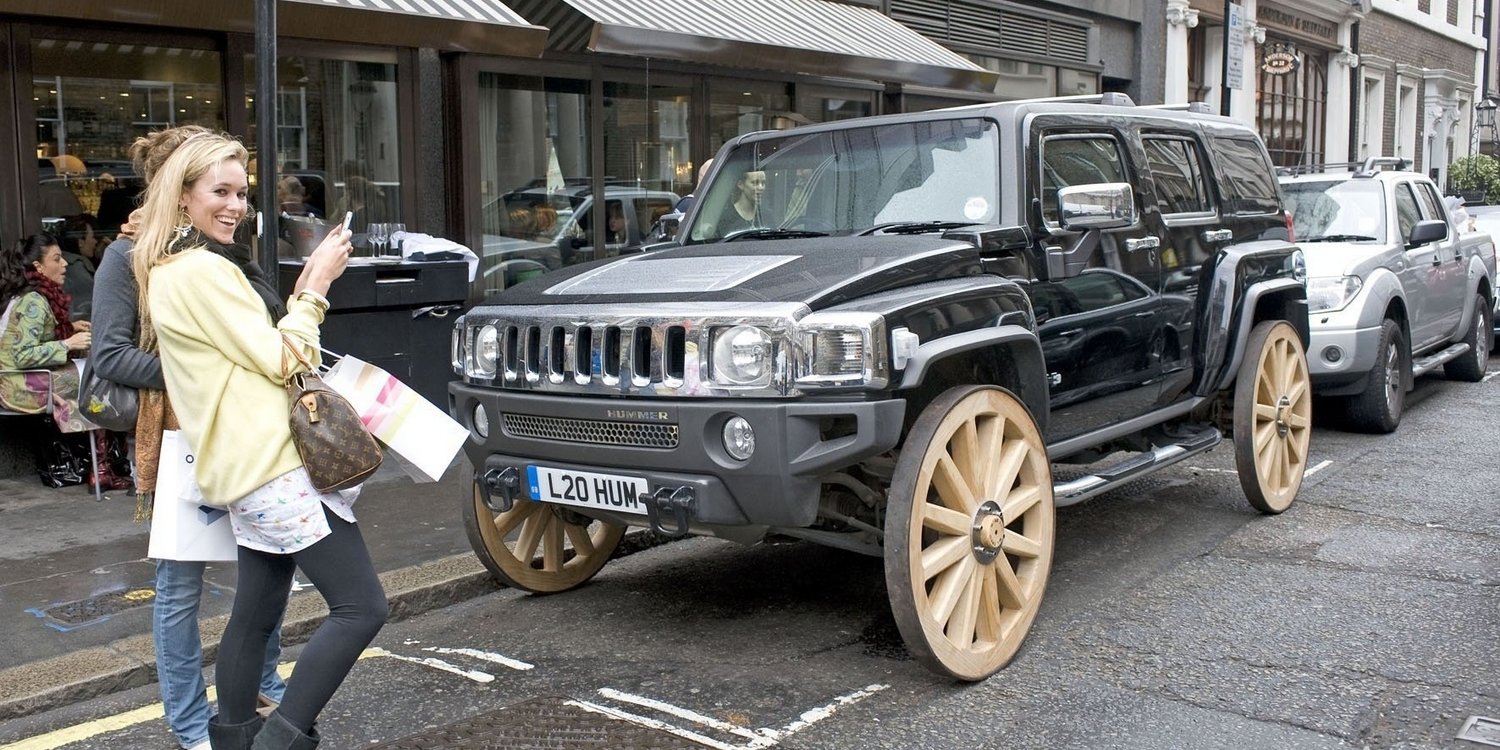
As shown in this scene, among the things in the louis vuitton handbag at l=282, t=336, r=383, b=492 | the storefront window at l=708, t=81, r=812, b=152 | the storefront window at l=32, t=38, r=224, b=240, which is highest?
the storefront window at l=708, t=81, r=812, b=152

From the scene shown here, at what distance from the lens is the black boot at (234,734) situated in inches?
141

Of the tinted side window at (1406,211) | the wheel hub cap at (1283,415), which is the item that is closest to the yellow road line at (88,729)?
the wheel hub cap at (1283,415)

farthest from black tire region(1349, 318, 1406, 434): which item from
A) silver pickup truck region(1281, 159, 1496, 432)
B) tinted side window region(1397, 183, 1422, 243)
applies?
tinted side window region(1397, 183, 1422, 243)

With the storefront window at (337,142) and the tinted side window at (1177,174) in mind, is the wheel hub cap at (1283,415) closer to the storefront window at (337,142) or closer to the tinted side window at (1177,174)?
the tinted side window at (1177,174)

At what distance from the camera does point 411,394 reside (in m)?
3.61

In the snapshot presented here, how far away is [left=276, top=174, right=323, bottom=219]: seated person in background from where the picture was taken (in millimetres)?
9057

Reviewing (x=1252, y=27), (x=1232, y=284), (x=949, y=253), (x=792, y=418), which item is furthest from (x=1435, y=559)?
(x=1252, y=27)

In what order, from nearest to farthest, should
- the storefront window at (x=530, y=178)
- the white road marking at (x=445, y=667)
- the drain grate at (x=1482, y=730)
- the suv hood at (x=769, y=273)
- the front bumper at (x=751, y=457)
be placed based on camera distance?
the drain grate at (x=1482, y=730)
the front bumper at (x=751, y=457)
the suv hood at (x=769, y=273)
the white road marking at (x=445, y=667)
the storefront window at (x=530, y=178)

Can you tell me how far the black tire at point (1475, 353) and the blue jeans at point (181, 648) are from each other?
35.4 feet

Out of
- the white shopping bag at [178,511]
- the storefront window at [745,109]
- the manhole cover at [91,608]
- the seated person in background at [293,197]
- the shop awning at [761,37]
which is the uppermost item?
the shop awning at [761,37]

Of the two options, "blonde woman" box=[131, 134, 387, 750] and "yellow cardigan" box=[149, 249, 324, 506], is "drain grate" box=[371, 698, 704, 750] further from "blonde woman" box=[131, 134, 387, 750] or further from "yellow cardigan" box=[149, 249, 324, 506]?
"yellow cardigan" box=[149, 249, 324, 506]

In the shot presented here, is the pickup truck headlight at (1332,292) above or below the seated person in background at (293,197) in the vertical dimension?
below

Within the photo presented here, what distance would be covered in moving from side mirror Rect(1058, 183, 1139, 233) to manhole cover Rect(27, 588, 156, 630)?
374cm

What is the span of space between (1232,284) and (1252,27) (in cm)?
1813
